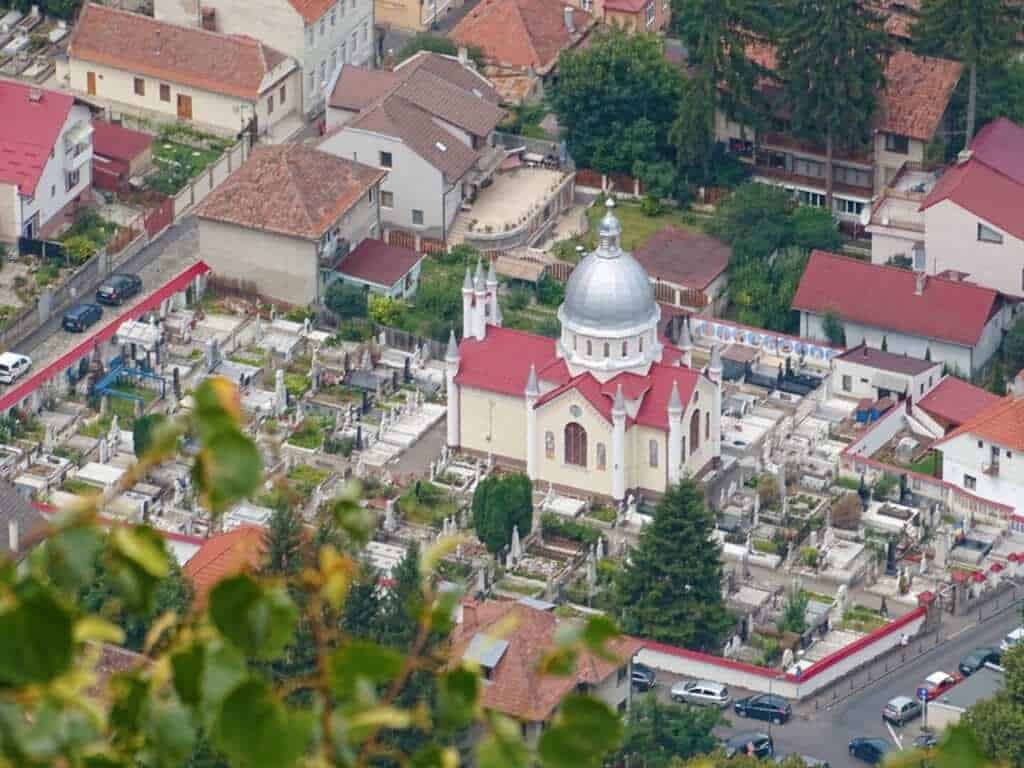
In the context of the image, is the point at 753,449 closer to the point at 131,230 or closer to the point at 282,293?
the point at 282,293

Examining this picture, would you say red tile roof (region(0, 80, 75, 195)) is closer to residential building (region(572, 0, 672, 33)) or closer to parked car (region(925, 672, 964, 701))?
residential building (region(572, 0, 672, 33))

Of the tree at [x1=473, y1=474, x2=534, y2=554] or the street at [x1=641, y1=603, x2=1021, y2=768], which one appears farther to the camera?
the tree at [x1=473, y1=474, x2=534, y2=554]

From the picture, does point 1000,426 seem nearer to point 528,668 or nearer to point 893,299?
point 893,299

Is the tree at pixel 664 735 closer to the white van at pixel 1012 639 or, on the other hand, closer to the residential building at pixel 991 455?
the white van at pixel 1012 639

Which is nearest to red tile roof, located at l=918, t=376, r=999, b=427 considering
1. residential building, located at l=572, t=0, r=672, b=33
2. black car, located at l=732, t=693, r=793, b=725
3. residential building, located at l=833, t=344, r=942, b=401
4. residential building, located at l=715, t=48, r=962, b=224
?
residential building, located at l=833, t=344, r=942, b=401

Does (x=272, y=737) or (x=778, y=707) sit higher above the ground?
(x=272, y=737)

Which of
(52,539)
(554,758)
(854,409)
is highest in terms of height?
(52,539)

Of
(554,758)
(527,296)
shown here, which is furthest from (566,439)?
(554,758)

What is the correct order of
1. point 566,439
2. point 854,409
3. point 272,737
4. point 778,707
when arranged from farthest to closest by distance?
1. point 854,409
2. point 566,439
3. point 778,707
4. point 272,737
